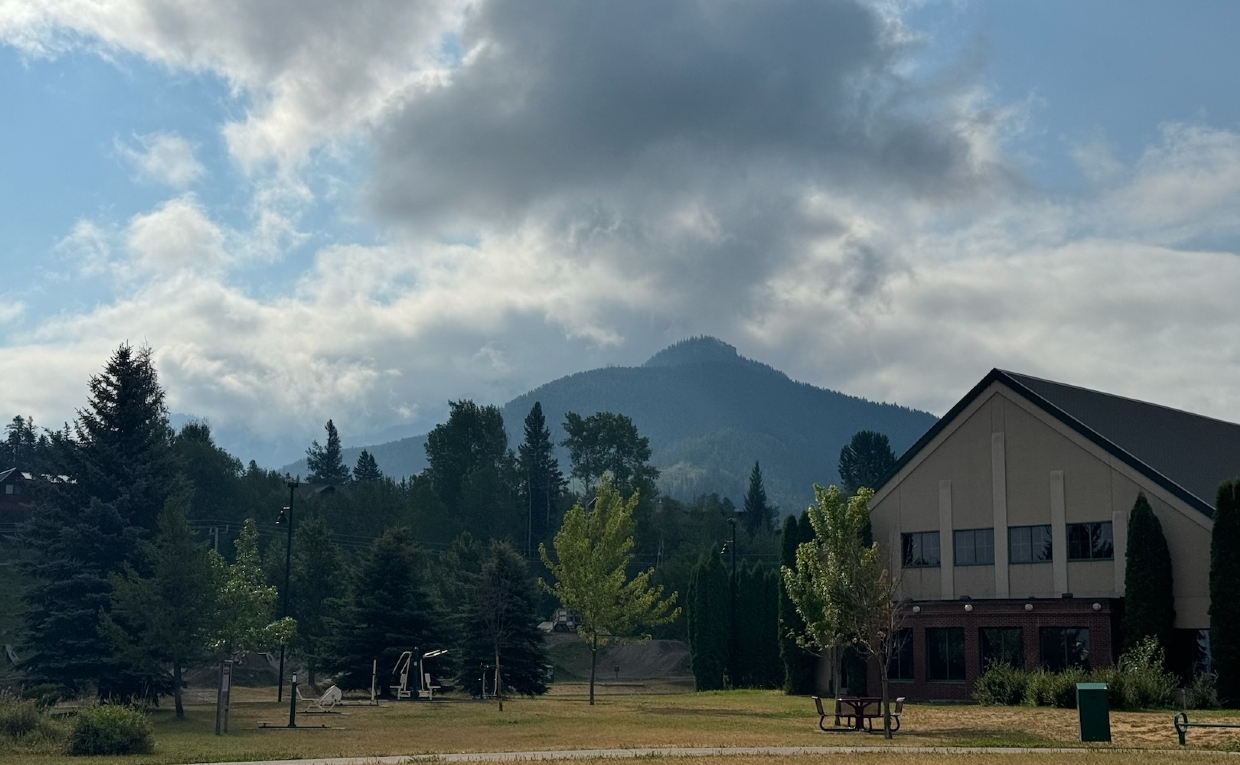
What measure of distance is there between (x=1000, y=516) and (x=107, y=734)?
3228 centimetres

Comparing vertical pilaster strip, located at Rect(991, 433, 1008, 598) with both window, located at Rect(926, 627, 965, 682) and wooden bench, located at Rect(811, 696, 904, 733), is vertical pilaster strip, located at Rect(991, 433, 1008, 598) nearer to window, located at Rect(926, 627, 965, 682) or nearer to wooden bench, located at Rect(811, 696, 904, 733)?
window, located at Rect(926, 627, 965, 682)

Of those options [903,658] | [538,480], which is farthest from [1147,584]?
[538,480]

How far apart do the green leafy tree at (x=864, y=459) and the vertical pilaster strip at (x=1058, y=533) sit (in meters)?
100

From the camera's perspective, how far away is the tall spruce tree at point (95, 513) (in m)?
46.8

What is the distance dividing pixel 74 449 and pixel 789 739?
3315 centimetres

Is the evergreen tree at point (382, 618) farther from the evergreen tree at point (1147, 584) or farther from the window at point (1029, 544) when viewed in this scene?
the evergreen tree at point (1147, 584)

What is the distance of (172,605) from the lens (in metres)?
41.1

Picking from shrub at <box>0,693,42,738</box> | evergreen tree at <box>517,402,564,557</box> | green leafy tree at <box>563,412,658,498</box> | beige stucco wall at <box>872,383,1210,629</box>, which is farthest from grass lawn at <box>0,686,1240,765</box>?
green leafy tree at <box>563,412,658,498</box>

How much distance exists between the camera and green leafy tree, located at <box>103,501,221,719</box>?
40.8m

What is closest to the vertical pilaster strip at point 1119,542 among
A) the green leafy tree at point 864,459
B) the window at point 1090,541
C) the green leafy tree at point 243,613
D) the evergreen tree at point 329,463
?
the window at point 1090,541

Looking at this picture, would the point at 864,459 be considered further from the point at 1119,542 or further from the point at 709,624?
the point at 1119,542

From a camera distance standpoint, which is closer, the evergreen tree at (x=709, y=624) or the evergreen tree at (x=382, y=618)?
the evergreen tree at (x=382, y=618)

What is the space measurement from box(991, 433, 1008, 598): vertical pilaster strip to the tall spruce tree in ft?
106

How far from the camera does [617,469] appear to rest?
147125 millimetres
